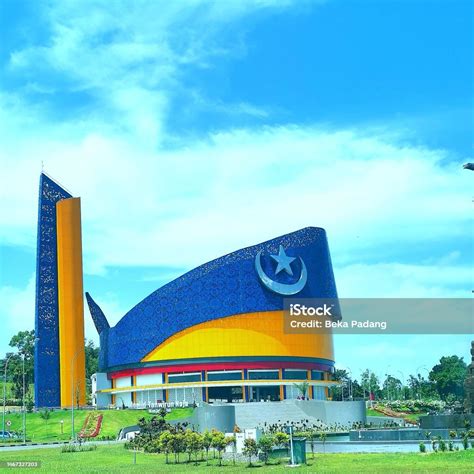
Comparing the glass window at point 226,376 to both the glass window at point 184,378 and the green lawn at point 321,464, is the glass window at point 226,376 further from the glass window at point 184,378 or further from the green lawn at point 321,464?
the green lawn at point 321,464

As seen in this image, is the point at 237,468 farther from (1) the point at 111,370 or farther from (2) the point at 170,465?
(1) the point at 111,370

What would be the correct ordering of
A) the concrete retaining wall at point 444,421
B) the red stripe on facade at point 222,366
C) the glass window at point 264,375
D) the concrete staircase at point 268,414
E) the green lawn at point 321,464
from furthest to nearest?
the glass window at point 264,375, the red stripe on facade at point 222,366, the concrete staircase at point 268,414, the concrete retaining wall at point 444,421, the green lawn at point 321,464

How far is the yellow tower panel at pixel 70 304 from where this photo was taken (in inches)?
3701

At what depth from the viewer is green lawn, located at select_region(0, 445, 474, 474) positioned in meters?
30.0

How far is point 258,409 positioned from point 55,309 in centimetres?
3292

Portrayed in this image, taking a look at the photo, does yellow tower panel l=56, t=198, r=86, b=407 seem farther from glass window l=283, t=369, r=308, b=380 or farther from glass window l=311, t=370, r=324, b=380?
glass window l=311, t=370, r=324, b=380

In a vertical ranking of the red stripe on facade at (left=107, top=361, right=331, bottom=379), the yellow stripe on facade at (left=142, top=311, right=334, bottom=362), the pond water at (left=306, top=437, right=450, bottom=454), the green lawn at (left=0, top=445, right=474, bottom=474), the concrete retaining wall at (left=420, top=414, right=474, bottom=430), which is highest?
the yellow stripe on facade at (left=142, top=311, right=334, bottom=362)

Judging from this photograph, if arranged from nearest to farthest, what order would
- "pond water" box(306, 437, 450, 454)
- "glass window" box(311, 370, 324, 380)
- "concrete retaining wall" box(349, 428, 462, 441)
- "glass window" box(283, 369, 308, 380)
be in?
"pond water" box(306, 437, 450, 454) < "concrete retaining wall" box(349, 428, 462, 441) < "glass window" box(283, 369, 308, 380) < "glass window" box(311, 370, 324, 380)

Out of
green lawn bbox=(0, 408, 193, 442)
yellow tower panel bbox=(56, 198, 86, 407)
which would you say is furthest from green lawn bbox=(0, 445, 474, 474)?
yellow tower panel bbox=(56, 198, 86, 407)

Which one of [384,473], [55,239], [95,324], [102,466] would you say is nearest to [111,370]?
[95,324]

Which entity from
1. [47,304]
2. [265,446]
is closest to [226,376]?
[47,304]

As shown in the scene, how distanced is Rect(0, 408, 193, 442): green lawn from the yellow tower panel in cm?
1197

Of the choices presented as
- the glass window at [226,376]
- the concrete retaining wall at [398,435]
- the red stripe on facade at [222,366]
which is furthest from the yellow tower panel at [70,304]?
the concrete retaining wall at [398,435]

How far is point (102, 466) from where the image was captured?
3516 cm
